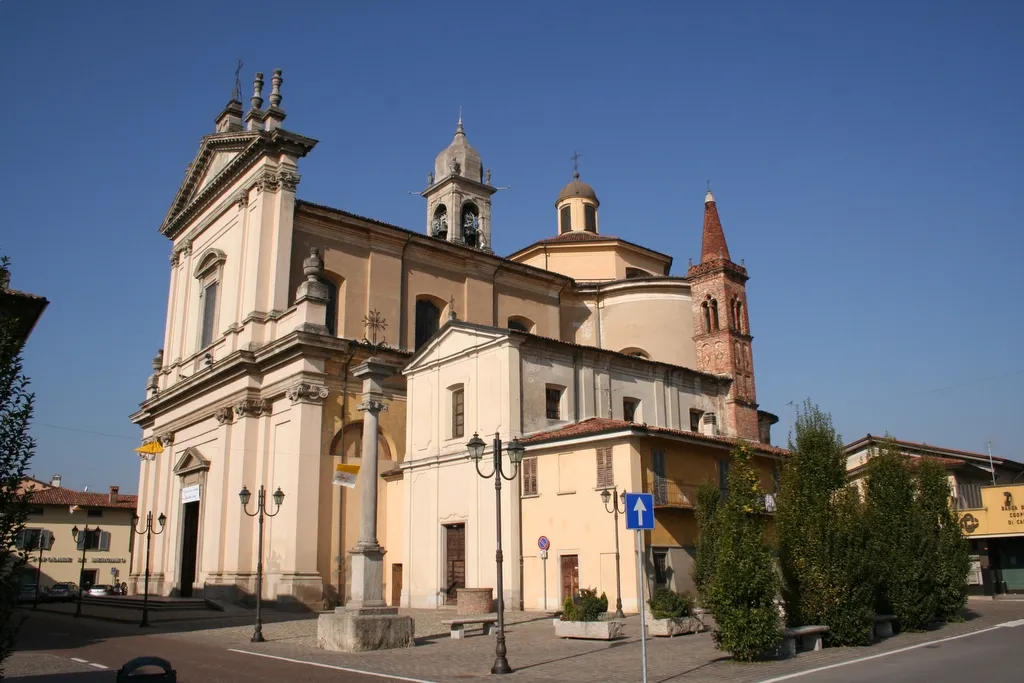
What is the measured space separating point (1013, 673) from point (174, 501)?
3201 centimetres

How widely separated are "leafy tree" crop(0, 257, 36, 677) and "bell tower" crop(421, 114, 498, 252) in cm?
3340

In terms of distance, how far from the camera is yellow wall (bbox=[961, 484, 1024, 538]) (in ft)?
101

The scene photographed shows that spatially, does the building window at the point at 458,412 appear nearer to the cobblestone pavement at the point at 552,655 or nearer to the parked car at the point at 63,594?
the cobblestone pavement at the point at 552,655

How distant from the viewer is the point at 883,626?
17.7m

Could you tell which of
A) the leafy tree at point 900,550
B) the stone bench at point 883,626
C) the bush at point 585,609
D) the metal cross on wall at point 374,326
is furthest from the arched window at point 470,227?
the stone bench at point 883,626

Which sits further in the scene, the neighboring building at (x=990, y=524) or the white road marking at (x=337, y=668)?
the neighboring building at (x=990, y=524)

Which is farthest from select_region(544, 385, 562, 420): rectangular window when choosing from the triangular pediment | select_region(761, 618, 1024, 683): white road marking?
the triangular pediment

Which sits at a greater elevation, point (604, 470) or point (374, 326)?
point (374, 326)

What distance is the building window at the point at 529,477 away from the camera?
25.0 meters

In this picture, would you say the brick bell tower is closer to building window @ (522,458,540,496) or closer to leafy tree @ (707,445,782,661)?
building window @ (522,458,540,496)

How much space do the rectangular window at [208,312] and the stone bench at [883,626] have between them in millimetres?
28071

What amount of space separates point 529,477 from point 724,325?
50.0ft

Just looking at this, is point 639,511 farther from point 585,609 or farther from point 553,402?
point 553,402

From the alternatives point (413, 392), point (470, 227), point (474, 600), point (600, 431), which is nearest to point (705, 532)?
point (600, 431)
